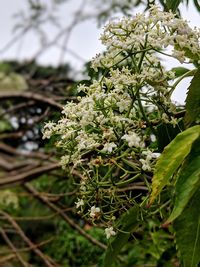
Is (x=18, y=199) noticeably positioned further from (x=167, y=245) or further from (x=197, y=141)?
(x=197, y=141)

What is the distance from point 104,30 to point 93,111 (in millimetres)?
125

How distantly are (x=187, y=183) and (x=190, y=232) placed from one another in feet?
0.29

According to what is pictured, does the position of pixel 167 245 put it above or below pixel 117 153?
below

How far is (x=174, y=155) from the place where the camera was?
0.71m

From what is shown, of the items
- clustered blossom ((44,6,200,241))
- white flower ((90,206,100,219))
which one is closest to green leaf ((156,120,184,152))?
clustered blossom ((44,6,200,241))

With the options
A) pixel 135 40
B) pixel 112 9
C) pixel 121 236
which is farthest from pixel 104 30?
pixel 112 9

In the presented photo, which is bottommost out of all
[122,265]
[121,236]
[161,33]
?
[122,265]

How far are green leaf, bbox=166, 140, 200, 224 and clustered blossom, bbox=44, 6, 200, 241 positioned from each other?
88 millimetres

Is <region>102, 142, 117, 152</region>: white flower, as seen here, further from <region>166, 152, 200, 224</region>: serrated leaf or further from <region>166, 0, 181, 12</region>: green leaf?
<region>166, 0, 181, 12</region>: green leaf

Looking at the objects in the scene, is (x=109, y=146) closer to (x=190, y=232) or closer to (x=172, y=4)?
(x=190, y=232)

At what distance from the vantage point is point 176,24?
797mm

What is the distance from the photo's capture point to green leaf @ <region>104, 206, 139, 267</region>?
874mm

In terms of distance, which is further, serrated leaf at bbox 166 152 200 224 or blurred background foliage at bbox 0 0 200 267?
blurred background foliage at bbox 0 0 200 267

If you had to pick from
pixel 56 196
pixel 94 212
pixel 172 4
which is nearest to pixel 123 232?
pixel 94 212
